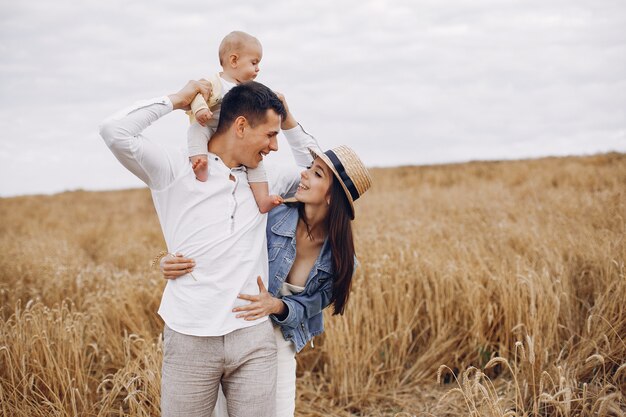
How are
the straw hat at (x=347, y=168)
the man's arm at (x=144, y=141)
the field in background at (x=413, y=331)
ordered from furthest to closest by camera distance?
1. the field in background at (x=413, y=331)
2. the straw hat at (x=347, y=168)
3. the man's arm at (x=144, y=141)

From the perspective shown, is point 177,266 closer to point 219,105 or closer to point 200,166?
point 200,166

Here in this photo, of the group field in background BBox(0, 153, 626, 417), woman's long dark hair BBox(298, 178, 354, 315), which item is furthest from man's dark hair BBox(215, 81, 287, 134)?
field in background BBox(0, 153, 626, 417)

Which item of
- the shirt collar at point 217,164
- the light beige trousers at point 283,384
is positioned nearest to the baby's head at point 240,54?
the shirt collar at point 217,164

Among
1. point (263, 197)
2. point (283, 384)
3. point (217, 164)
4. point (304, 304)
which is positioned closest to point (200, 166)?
point (217, 164)

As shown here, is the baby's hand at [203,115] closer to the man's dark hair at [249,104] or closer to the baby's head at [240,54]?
the man's dark hair at [249,104]

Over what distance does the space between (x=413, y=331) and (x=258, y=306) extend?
273cm

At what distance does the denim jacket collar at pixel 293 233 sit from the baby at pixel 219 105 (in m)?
0.26

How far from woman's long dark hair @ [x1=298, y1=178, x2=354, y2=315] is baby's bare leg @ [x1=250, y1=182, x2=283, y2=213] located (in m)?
0.38

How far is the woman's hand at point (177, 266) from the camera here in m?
2.26

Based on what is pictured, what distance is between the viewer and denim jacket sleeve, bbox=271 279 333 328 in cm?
256

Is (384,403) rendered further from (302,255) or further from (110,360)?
(110,360)

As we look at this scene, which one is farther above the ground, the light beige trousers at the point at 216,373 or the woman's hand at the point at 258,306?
the woman's hand at the point at 258,306

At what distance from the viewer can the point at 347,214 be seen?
282cm

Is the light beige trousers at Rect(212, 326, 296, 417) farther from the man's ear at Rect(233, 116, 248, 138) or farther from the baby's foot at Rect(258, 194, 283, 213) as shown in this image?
the man's ear at Rect(233, 116, 248, 138)
